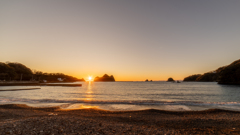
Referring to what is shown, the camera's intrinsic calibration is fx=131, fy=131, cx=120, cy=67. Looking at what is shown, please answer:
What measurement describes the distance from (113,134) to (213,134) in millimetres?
5333

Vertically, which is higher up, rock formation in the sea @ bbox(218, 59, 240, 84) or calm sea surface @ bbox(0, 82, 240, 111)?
rock formation in the sea @ bbox(218, 59, 240, 84)

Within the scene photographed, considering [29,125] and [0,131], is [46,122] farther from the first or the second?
[0,131]

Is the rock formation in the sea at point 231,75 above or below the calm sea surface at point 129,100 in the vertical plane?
above

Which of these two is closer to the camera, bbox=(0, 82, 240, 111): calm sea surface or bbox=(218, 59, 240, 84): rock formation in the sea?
bbox=(0, 82, 240, 111): calm sea surface

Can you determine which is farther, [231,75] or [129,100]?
[231,75]

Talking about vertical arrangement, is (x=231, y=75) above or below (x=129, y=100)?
above

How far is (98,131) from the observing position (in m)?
6.80

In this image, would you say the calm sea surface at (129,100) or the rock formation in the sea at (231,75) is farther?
the rock formation in the sea at (231,75)

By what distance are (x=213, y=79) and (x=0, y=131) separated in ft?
690

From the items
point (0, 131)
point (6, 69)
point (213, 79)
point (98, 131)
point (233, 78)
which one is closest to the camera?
point (0, 131)

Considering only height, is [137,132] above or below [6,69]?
below

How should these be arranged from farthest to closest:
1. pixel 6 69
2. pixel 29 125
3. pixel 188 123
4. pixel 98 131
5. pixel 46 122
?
pixel 6 69, pixel 188 123, pixel 46 122, pixel 29 125, pixel 98 131

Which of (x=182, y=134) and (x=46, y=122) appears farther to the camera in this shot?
(x=46, y=122)

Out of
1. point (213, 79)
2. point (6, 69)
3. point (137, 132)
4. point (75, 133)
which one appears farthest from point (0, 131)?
point (213, 79)
